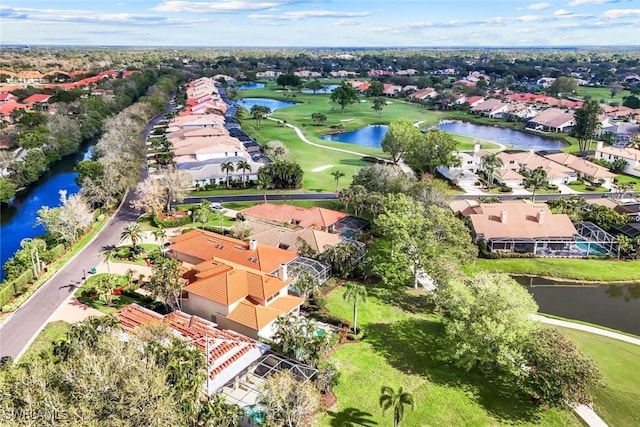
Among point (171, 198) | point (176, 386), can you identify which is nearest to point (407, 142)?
Result: point (171, 198)

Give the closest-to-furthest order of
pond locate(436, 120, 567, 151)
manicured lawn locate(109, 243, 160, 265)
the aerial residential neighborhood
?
the aerial residential neighborhood
manicured lawn locate(109, 243, 160, 265)
pond locate(436, 120, 567, 151)

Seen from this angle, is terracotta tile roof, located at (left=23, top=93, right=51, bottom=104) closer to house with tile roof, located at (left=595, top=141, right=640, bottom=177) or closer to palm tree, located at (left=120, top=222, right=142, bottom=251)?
palm tree, located at (left=120, top=222, right=142, bottom=251)

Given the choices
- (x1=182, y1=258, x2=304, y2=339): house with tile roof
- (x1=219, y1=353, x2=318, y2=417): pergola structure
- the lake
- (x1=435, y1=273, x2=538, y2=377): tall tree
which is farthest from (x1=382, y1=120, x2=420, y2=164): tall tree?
(x1=219, y1=353, x2=318, y2=417): pergola structure

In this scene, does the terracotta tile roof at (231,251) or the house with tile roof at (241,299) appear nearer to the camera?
the house with tile roof at (241,299)

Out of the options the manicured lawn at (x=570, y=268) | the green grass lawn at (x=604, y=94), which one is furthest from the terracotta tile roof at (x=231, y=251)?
the green grass lawn at (x=604, y=94)

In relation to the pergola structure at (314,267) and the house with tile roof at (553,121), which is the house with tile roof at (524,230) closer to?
the pergola structure at (314,267)

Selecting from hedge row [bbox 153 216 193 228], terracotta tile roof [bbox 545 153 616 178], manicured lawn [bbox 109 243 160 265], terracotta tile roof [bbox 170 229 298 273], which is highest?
terracotta tile roof [bbox 545 153 616 178]

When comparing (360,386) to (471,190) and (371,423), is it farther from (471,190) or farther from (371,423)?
(471,190)
